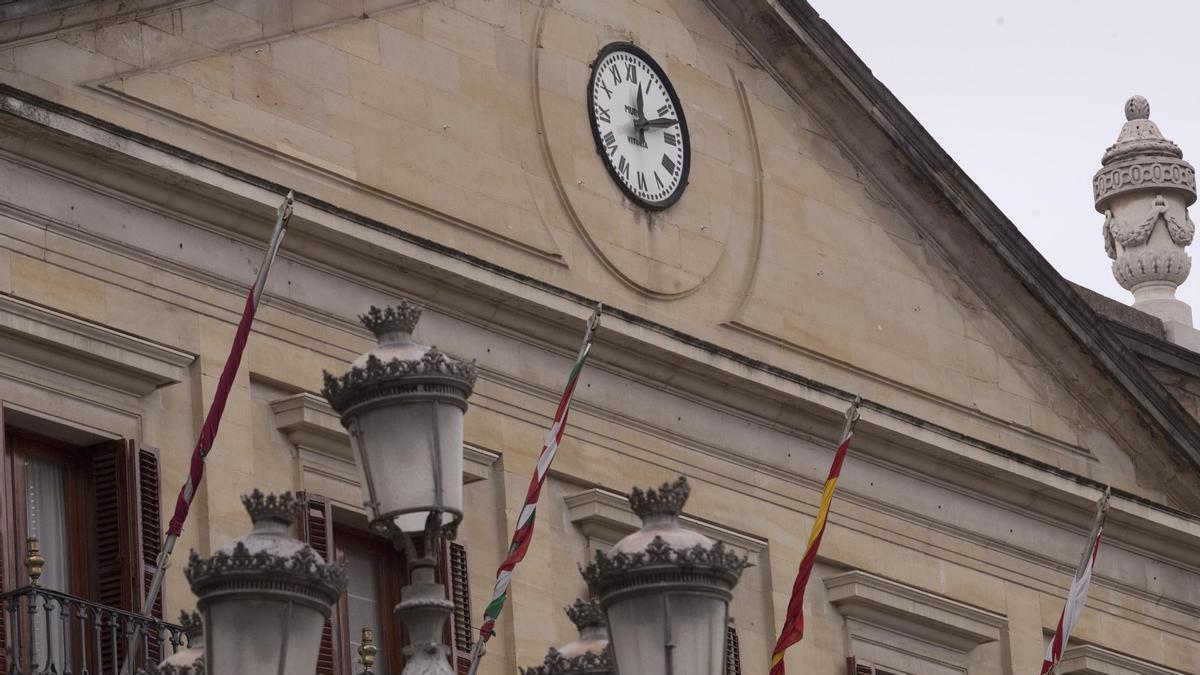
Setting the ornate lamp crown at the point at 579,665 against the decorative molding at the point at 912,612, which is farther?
the decorative molding at the point at 912,612

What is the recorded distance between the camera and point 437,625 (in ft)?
49.4

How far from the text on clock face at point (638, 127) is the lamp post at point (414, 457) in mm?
10448

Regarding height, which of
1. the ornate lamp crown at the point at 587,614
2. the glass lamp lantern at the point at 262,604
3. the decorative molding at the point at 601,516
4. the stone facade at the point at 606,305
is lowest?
the glass lamp lantern at the point at 262,604

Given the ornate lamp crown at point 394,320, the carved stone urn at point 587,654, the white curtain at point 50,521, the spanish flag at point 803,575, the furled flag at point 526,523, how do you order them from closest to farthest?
the ornate lamp crown at point 394,320 → the carved stone urn at point 587,654 → the furled flag at point 526,523 → the white curtain at point 50,521 → the spanish flag at point 803,575

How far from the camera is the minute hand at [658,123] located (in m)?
26.1

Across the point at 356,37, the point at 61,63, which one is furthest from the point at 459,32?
the point at 61,63

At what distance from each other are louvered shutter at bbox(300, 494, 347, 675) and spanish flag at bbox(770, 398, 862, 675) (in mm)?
2655

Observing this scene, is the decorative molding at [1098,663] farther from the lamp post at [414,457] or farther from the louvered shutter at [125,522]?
the lamp post at [414,457]

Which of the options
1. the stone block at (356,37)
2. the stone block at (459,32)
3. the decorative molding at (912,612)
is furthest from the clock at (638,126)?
the decorative molding at (912,612)

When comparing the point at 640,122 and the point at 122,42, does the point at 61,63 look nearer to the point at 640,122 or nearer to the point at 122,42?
the point at 122,42

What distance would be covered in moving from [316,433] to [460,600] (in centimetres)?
140

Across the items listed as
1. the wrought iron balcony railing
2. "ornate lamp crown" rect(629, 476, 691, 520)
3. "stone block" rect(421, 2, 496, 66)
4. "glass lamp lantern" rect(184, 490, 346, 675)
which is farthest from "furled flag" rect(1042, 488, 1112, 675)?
"glass lamp lantern" rect(184, 490, 346, 675)

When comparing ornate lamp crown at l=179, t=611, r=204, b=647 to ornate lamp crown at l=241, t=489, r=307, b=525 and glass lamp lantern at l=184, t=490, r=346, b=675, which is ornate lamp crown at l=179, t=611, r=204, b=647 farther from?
glass lamp lantern at l=184, t=490, r=346, b=675

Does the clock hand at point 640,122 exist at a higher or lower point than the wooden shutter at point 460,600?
higher
